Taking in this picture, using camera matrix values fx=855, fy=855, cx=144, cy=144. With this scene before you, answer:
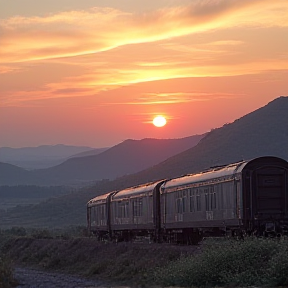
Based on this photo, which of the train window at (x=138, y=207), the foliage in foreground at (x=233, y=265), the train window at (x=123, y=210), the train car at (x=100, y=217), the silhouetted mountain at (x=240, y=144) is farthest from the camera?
the silhouetted mountain at (x=240, y=144)

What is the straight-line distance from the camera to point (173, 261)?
3716cm

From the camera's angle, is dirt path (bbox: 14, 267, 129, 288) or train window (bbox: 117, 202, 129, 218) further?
train window (bbox: 117, 202, 129, 218)

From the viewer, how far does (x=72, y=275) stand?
49312 mm

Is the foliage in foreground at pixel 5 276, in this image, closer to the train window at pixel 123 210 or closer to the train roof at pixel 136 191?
the train roof at pixel 136 191

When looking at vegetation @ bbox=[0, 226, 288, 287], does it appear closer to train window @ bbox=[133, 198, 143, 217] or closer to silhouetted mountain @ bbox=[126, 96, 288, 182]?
train window @ bbox=[133, 198, 143, 217]

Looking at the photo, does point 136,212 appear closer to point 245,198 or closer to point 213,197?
point 213,197

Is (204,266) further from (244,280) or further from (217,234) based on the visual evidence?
(217,234)

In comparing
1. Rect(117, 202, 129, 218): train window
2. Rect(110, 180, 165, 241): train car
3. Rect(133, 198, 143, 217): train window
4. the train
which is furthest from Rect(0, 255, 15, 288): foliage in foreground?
Rect(117, 202, 129, 218): train window

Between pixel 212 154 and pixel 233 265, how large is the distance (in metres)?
127

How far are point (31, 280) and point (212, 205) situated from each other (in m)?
12.8

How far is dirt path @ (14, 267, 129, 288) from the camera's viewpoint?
131ft

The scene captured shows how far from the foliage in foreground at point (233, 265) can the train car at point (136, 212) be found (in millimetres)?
17437

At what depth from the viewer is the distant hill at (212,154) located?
14750cm

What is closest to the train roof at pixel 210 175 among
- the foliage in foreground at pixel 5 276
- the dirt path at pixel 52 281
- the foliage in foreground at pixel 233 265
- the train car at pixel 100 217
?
the foliage in foreground at pixel 233 265
